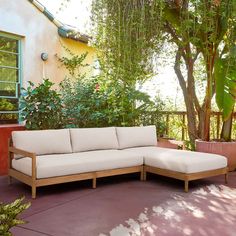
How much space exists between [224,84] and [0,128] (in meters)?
3.97

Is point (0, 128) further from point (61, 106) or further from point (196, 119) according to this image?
point (196, 119)

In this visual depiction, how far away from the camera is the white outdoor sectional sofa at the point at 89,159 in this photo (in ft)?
15.4

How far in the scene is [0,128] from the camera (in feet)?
19.3

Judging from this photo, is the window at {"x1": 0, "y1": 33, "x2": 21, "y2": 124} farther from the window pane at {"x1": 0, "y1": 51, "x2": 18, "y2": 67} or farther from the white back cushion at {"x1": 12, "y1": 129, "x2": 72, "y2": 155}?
the white back cushion at {"x1": 12, "y1": 129, "x2": 72, "y2": 155}

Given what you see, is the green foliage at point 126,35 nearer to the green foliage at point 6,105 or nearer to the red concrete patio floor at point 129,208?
the red concrete patio floor at point 129,208

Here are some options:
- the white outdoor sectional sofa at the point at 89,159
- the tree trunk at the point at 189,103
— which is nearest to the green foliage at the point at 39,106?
the white outdoor sectional sofa at the point at 89,159

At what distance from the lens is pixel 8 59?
7.19 meters

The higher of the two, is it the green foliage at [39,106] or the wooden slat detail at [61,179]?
the green foliage at [39,106]

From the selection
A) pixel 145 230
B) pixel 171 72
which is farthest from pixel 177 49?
pixel 145 230

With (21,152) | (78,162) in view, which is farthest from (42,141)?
(78,162)

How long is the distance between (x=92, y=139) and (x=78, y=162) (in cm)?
92

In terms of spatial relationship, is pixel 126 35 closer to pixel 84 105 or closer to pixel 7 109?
pixel 84 105

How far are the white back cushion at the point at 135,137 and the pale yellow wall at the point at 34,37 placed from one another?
2.72 m

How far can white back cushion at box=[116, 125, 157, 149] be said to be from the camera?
20.2 feet
